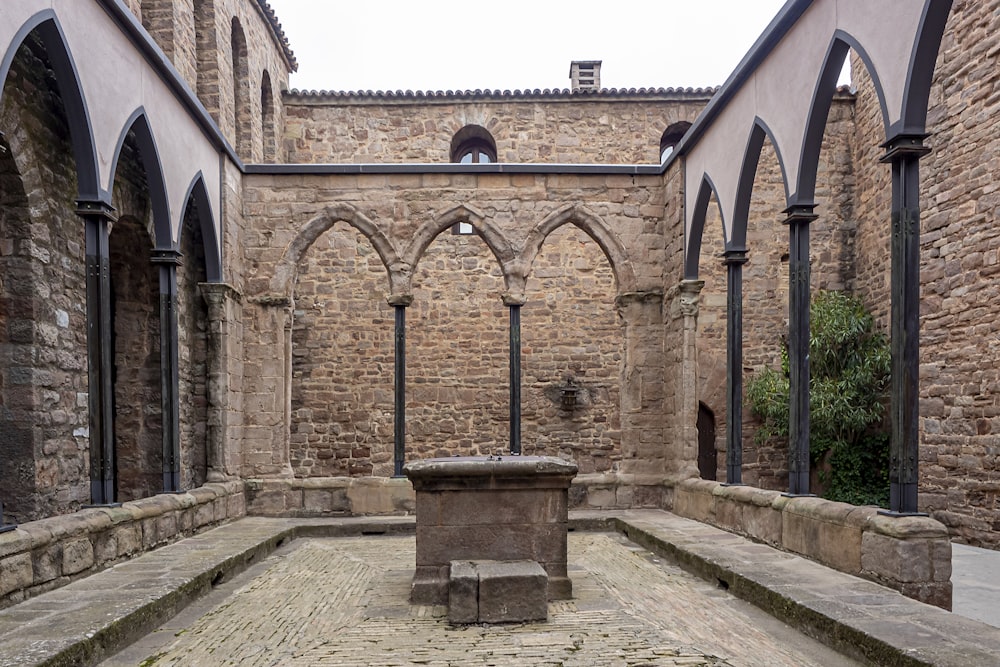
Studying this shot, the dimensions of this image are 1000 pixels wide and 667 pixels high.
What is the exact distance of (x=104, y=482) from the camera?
515 centimetres

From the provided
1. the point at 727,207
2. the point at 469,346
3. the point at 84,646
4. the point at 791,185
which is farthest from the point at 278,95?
the point at 84,646

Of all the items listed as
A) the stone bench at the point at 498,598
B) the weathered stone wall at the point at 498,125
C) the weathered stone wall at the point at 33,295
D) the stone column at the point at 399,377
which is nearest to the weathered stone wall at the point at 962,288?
the weathered stone wall at the point at 498,125

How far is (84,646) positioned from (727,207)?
6004 mm

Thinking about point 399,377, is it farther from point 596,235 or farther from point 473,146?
point 473,146

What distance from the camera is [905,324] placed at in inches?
167

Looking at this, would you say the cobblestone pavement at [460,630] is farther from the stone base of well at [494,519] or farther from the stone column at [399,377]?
the stone column at [399,377]

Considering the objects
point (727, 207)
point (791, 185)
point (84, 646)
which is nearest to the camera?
point (84, 646)

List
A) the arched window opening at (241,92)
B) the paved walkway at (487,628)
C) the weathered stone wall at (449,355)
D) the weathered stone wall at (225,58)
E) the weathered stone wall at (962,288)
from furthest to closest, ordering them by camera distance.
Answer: the weathered stone wall at (449,355) < the arched window opening at (241,92) < the weathered stone wall at (225,58) < the weathered stone wall at (962,288) < the paved walkway at (487,628)

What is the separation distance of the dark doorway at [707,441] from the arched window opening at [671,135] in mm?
4495

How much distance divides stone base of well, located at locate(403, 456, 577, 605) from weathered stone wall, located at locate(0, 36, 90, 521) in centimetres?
306

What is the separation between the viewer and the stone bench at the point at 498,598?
13.6ft

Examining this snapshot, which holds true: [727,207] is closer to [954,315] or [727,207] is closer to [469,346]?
[954,315]

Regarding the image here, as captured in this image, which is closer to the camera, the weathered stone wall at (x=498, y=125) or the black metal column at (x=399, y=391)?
the black metal column at (x=399, y=391)

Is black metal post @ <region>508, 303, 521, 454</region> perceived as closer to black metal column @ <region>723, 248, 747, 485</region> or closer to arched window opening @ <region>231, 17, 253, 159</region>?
black metal column @ <region>723, 248, 747, 485</region>
